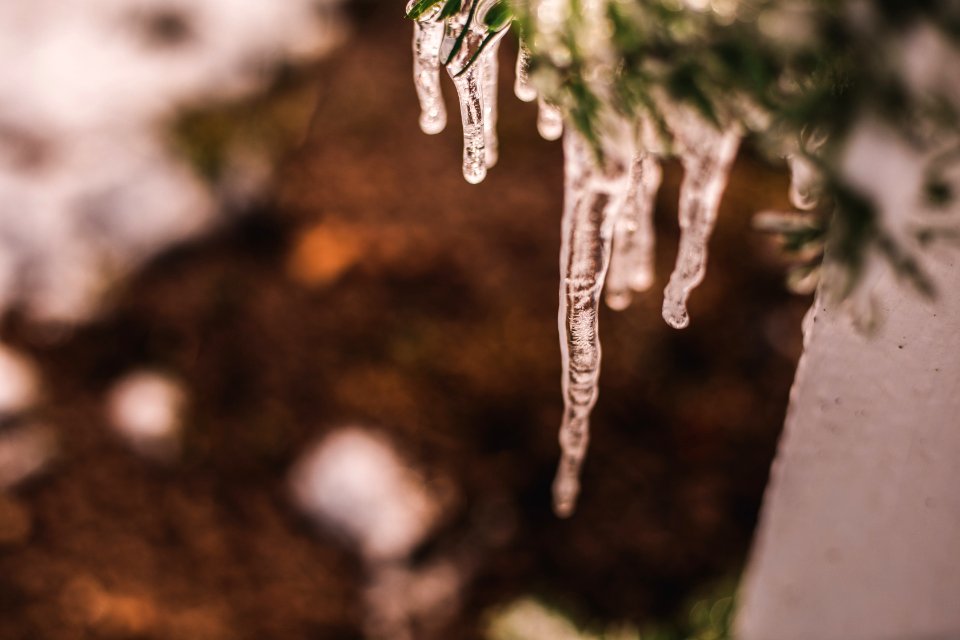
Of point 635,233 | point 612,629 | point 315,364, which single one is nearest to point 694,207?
point 635,233

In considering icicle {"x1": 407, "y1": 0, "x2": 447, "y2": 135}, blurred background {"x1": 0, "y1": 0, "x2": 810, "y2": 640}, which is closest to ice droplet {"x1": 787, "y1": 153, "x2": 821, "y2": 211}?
icicle {"x1": 407, "y1": 0, "x2": 447, "y2": 135}

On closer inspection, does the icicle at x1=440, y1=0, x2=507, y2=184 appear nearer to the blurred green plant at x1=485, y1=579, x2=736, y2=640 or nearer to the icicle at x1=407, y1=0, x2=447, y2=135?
the icicle at x1=407, y1=0, x2=447, y2=135

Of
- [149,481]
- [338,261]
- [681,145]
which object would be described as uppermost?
[681,145]

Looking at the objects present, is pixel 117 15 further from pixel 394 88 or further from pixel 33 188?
pixel 394 88

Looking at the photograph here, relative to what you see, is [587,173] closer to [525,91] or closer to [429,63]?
[525,91]

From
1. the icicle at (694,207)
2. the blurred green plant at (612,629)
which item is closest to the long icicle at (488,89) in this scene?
the icicle at (694,207)

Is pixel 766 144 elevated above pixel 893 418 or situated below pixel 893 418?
above

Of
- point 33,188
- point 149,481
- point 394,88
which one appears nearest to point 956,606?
point 149,481
